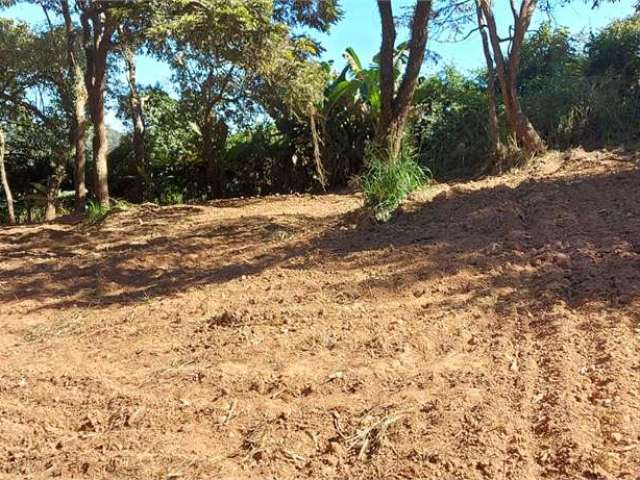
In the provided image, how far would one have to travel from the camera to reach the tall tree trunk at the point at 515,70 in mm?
8719

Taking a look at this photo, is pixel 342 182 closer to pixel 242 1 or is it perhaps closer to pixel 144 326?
pixel 242 1

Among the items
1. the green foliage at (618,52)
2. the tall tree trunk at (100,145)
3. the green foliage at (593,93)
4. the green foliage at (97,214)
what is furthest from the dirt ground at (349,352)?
the green foliage at (618,52)

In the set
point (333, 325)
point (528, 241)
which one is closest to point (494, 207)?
point (528, 241)

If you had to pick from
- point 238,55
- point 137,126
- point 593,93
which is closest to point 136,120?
point 137,126

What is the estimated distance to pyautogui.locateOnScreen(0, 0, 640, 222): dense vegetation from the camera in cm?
849

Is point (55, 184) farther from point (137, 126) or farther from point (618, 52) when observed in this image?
point (618, 52)

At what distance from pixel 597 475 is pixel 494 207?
3453mm

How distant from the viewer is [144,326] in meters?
4.00

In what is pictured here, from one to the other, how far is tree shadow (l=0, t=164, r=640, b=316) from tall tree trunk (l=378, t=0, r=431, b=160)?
1.20 metres

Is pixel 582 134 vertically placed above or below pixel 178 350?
above

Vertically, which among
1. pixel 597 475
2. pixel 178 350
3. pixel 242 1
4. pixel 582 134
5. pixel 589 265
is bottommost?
pixel 597 475

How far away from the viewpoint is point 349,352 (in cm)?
340

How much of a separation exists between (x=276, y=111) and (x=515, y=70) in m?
3.65

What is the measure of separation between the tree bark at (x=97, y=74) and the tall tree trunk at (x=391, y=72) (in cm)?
339
